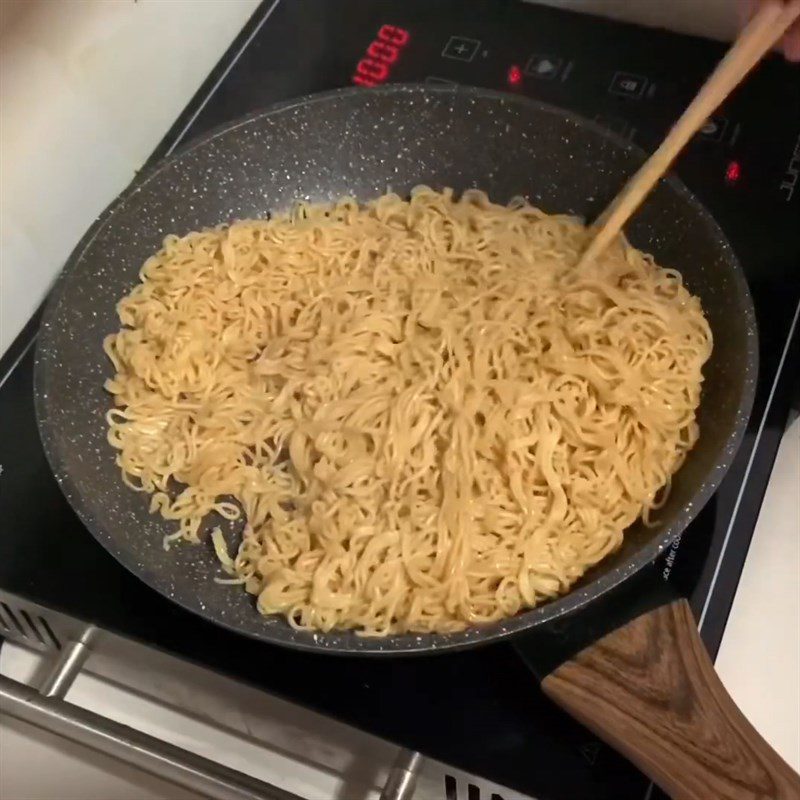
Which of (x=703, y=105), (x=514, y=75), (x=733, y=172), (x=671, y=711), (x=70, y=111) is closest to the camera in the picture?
(x=671, y=711)

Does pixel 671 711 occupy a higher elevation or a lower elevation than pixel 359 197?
lower

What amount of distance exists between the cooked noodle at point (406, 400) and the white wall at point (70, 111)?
0.16 m

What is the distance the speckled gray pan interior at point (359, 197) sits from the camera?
99cm

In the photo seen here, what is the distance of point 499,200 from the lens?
1438 millimetres

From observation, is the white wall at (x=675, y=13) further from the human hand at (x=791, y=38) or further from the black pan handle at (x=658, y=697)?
the black pan handle at (x=658, y=697)

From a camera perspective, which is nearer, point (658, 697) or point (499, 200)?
point (658, 697)

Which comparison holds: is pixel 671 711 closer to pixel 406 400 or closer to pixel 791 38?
pixel 406 400

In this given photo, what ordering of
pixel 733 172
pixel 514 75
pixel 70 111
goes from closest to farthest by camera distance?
pixel 70 111, pixel 733 172, pixel 514 75

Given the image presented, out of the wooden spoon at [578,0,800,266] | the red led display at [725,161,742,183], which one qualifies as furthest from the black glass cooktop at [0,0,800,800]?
the wooden spoon at [578,0,800,266]

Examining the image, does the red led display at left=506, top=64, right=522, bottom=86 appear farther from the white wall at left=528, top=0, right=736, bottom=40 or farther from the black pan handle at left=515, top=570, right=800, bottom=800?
the black pan handle at left=515, top=570, right=800, bottom=800

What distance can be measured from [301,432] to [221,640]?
29cm

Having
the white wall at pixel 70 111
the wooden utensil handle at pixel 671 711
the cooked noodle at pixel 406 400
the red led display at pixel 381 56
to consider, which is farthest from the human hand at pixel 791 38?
the white wall at pixel 70 111

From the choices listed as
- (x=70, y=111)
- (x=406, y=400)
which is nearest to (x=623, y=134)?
(x=406, y=400)

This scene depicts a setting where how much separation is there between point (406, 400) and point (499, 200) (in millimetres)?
426
